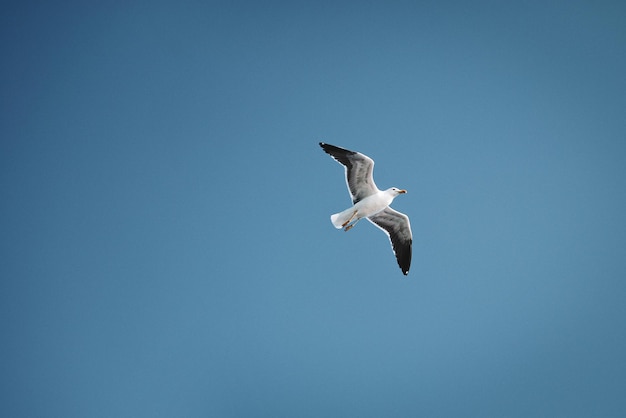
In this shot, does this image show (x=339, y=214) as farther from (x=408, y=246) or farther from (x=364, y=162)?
(x=408, y=246)

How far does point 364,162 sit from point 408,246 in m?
3.06

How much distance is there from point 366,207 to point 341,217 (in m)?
0.72

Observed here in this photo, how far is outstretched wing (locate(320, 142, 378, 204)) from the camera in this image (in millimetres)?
13781

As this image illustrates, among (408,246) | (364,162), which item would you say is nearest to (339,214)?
(364,162)

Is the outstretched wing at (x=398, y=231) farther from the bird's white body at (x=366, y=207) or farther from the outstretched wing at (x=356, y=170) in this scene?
the outstretched wing at (x=356, y=170)

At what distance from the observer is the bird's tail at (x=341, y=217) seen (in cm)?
1408

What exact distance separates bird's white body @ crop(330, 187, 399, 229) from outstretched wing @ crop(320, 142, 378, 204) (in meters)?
0.25

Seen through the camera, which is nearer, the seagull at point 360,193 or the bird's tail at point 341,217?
the seagull at point 360,193

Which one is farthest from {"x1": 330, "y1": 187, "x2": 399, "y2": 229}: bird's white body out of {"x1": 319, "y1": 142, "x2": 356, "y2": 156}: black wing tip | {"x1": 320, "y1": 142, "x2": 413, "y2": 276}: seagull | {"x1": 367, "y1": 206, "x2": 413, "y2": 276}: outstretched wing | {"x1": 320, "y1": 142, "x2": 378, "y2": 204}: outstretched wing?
{"x1": 319, "y1": 142, "x2": 356, "y2": 156}: black wing tip

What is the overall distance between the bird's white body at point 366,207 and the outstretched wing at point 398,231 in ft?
2.92

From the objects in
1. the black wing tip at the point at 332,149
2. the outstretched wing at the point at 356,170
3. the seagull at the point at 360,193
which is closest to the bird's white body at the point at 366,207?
the seagull at the point at 360,193

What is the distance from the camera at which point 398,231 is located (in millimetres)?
15344

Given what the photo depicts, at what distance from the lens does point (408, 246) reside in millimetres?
15305

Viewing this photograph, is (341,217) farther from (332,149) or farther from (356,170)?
(332,149)
